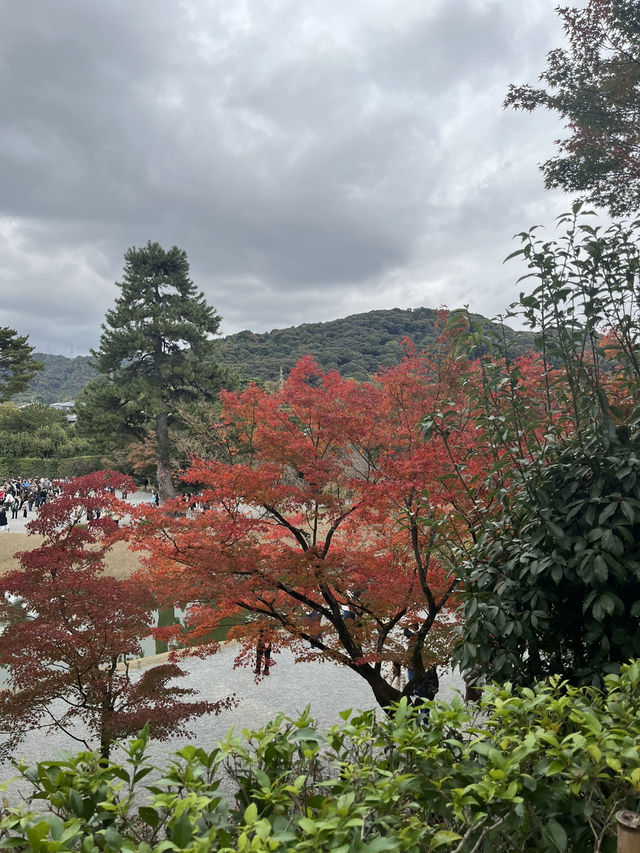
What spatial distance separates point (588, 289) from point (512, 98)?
273 inches

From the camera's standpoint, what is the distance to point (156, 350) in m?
23.6

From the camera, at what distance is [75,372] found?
117375 mm

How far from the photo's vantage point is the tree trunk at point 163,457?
22.8 m

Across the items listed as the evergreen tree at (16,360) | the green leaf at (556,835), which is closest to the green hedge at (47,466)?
the evergreen tree at (16,360)

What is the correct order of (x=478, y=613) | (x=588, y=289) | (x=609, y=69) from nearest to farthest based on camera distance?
(x=478, y=613)
(x=588, y=289)
(x=609, y=69)

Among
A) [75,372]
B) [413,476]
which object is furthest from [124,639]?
[75,372]

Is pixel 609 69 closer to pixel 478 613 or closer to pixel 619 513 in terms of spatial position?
pixel 619 513

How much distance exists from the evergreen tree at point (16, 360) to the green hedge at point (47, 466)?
28.6ft

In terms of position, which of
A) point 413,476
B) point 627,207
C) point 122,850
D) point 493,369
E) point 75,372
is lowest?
point 122,850

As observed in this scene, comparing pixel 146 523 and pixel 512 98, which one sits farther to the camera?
pixel 512 98

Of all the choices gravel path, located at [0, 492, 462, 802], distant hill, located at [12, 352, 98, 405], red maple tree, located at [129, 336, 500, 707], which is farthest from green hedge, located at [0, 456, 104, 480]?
distant hill, located at [12, 352, 98, 405]

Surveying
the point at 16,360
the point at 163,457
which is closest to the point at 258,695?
the point at 163,457

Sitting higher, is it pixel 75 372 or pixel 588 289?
pixel 75 372

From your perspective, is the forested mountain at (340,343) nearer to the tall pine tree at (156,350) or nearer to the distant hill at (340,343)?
the distant hill at (340,343)
